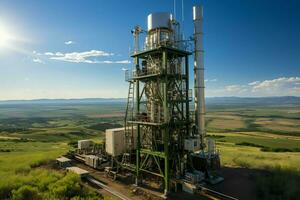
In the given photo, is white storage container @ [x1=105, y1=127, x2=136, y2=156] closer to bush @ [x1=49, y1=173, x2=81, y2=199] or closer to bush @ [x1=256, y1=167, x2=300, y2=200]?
bush @ [x1=49, y1=173, x2=81, y2=199]

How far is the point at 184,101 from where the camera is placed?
839 inches

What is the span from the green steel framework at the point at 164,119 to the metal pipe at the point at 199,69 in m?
1.19

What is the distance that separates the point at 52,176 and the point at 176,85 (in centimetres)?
1305

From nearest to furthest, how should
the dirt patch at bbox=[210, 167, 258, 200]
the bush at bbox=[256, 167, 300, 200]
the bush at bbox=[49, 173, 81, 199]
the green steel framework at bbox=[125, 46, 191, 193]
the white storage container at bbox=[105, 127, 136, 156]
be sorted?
the bush at bbox=[49, 173, 81, 199] < the bush at bbox=[256, 167, 300, 200] < the dirt patch at bbox=[210, 167, 258, 200] < the green steel framework at bbox=[125, 46, 191, 193] < the white storage container at bbox=[105, 127, 136, 156]

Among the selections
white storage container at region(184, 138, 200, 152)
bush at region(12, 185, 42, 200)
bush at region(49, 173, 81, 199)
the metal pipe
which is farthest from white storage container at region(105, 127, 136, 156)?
bush at region(12, 185, 42, 200)

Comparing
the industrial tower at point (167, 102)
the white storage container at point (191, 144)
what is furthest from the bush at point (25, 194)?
the white storage container at point (191, 144)

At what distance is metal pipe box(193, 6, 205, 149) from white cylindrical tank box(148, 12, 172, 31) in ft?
9.01

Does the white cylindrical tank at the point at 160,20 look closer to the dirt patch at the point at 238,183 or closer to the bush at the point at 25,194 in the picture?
the dirt patch at the point at 238,183

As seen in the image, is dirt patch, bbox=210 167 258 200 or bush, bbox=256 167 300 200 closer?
bush, bbox=256 167 300 200

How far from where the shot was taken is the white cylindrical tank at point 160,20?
21625 mm

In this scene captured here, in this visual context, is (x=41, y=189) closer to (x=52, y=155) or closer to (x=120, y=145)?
(x=120, y=145)

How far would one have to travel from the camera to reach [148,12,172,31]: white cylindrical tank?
2162 cm

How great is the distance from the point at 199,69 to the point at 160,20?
576cm

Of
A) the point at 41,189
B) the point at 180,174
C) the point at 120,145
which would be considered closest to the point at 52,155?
the point at 120,145
